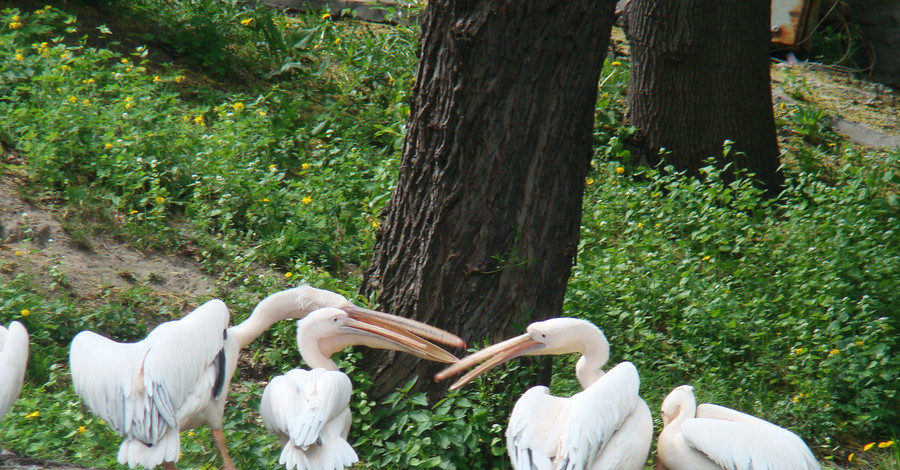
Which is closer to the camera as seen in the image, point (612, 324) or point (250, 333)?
point (250, 333)

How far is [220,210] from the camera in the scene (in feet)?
17.4

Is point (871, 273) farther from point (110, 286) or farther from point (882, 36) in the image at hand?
point (882, 36)

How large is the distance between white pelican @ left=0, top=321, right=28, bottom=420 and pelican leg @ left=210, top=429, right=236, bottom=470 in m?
0.76

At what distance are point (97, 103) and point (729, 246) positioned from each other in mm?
4088

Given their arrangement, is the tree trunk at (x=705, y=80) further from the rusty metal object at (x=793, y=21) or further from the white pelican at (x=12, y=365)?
the white pelican at (x=12, y=365)

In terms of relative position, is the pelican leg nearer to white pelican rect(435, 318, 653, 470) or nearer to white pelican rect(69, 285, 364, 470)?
white pelican rect(69, 285, 364, 470)

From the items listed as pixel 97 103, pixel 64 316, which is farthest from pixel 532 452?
pixel 97 103

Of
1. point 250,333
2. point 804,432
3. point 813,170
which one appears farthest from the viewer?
point 813,170

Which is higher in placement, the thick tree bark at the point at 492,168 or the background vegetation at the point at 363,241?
the thick tree bark at the point at 492,168

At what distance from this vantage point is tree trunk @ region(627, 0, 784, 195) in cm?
621

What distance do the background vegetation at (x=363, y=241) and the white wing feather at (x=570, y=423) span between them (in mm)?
378

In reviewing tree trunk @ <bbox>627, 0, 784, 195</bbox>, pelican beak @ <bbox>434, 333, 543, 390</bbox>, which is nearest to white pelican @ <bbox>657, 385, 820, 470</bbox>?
pelican beak @ <bbox>434, 333, 543, 390</bbox>

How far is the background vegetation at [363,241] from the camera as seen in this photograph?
395 centimetres

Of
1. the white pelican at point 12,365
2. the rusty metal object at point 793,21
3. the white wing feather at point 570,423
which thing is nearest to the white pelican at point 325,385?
the white wing feather at point 570,423
